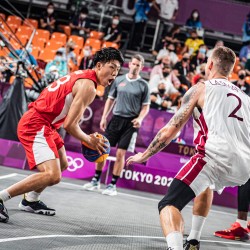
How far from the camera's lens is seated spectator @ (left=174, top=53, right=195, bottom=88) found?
14.8m

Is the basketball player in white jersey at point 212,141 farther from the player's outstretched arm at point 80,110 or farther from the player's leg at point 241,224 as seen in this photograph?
the player's leg at point 241,224

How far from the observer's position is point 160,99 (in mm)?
13094

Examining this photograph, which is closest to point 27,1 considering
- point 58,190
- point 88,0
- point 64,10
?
point 64,10

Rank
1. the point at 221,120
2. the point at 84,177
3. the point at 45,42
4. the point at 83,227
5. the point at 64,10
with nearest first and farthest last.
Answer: the point at 221,120, the point at 83,227, the point at 84,177, the point at 45,42, the point at 64,10

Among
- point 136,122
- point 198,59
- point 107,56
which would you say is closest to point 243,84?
point 198,59

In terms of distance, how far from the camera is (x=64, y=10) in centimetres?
1922

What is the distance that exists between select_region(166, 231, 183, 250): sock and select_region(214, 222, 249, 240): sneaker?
2772mm

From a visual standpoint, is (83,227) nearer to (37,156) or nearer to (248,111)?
(37,156)

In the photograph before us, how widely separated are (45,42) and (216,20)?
6.04 metres

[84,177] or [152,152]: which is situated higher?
[152,152]

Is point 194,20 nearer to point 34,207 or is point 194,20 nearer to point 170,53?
point 170,53

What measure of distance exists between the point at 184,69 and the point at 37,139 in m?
10.0

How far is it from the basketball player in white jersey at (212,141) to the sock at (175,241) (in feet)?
0.82

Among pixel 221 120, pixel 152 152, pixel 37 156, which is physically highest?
pixel 221 120
